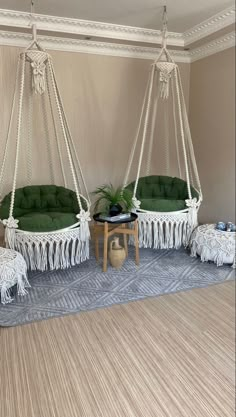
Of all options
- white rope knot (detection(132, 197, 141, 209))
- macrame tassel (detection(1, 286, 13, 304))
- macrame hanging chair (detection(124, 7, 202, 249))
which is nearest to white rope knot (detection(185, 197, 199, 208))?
macrame hanging chair (detection(124, 7, 202, 249))

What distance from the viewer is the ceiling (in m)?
3.13

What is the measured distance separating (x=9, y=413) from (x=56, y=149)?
3.13m

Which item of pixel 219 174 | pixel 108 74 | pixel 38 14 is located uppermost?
pixel 38 14

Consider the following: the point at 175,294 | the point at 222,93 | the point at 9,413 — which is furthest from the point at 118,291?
the point at 222,93

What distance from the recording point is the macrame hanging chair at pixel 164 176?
3453mm

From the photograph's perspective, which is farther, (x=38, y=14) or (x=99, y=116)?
(x=99, y=116)

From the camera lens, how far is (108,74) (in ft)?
14.2

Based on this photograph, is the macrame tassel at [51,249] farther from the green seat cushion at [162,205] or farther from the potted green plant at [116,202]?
the green seat cushion at [162,205]

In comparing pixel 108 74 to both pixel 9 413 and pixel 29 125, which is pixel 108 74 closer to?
pixel 29 125

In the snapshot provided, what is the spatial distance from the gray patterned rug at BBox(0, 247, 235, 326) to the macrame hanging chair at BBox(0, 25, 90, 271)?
0.18m

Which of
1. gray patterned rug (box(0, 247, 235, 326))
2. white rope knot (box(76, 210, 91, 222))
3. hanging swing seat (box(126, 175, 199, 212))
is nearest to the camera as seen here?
gray patterned rug (box(0, 247, 235, 326))

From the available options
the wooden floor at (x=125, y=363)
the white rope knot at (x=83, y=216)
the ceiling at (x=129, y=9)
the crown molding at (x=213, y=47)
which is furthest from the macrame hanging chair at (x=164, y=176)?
the wooden floor at (x=125, y=363)

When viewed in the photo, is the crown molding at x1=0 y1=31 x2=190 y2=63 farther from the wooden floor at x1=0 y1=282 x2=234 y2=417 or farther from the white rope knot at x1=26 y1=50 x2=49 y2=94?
the wooden floor at x1=0 y1=282 x2=234 y2=417

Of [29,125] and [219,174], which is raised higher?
[29,125]
